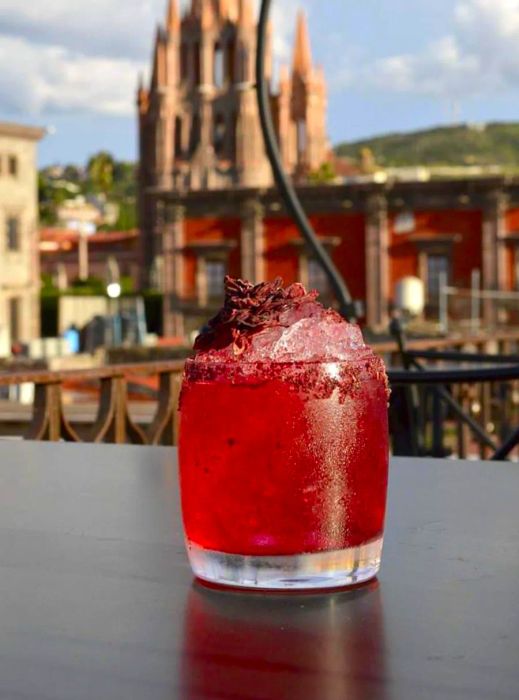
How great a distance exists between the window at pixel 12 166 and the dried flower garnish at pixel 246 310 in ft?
166

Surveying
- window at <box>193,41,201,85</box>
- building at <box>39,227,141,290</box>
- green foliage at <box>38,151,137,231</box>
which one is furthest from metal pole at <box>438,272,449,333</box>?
green foliage at <box>38,151,137,231</box>

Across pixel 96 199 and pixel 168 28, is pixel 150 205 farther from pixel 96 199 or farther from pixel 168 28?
pixel 96 199

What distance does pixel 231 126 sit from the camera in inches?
2943

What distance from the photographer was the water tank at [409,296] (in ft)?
121

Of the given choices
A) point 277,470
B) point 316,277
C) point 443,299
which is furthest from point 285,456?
point 316,277

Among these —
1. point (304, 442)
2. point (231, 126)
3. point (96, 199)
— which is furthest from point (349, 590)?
Answer: point (96, 199)

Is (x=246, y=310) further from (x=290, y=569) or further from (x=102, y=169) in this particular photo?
(x=102, y=169)

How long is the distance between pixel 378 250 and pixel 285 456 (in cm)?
4018

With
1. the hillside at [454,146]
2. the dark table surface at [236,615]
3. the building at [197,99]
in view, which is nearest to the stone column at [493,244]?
the building at [197,99]

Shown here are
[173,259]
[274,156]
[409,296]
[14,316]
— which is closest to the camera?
[274,156]

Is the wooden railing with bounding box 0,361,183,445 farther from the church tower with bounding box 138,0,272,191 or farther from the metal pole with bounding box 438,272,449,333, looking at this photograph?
the church tower with bounding box 138,0,272,191

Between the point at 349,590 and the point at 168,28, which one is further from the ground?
the point at 168,28

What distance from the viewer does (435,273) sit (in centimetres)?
4097

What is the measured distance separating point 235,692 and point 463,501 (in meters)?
0.62
